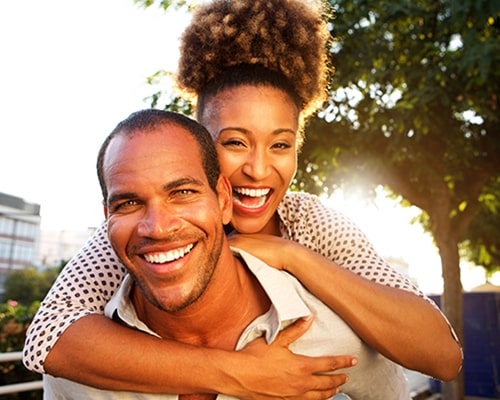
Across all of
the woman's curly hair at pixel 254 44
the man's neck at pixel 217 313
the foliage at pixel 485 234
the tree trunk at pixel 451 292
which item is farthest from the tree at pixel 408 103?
the foliage at pixel 485 234

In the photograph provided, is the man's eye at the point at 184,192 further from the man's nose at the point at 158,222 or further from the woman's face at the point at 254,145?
the woman's face at the point at 254,145

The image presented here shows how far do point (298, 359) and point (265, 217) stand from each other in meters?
0.89

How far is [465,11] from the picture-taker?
20.9ft

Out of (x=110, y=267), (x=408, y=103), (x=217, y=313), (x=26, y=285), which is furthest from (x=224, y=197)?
(x=26, y=285)

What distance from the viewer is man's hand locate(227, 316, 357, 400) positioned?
2229mm

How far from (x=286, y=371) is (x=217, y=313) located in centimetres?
38

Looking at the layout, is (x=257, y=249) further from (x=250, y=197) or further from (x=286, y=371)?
(x=286, y=371)

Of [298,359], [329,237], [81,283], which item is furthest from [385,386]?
[81,283]

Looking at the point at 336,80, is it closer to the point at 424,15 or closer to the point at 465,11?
the point at 424,15

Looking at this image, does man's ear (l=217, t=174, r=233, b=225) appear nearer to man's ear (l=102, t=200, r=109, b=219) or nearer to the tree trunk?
man's ear (l=102, t=200, r=109, b=219)

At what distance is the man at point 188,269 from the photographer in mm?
2230

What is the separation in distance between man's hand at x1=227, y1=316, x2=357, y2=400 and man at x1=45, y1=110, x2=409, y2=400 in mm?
43

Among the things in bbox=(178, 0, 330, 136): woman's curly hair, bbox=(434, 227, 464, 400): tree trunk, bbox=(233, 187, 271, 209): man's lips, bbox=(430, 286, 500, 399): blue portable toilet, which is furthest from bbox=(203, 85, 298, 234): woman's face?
bbox=(430, 286, 500, 399): blue portable toilet

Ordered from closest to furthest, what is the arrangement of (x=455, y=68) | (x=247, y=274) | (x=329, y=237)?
(x=247, y=274), (x=329, y=237), (x=455, y=68)
